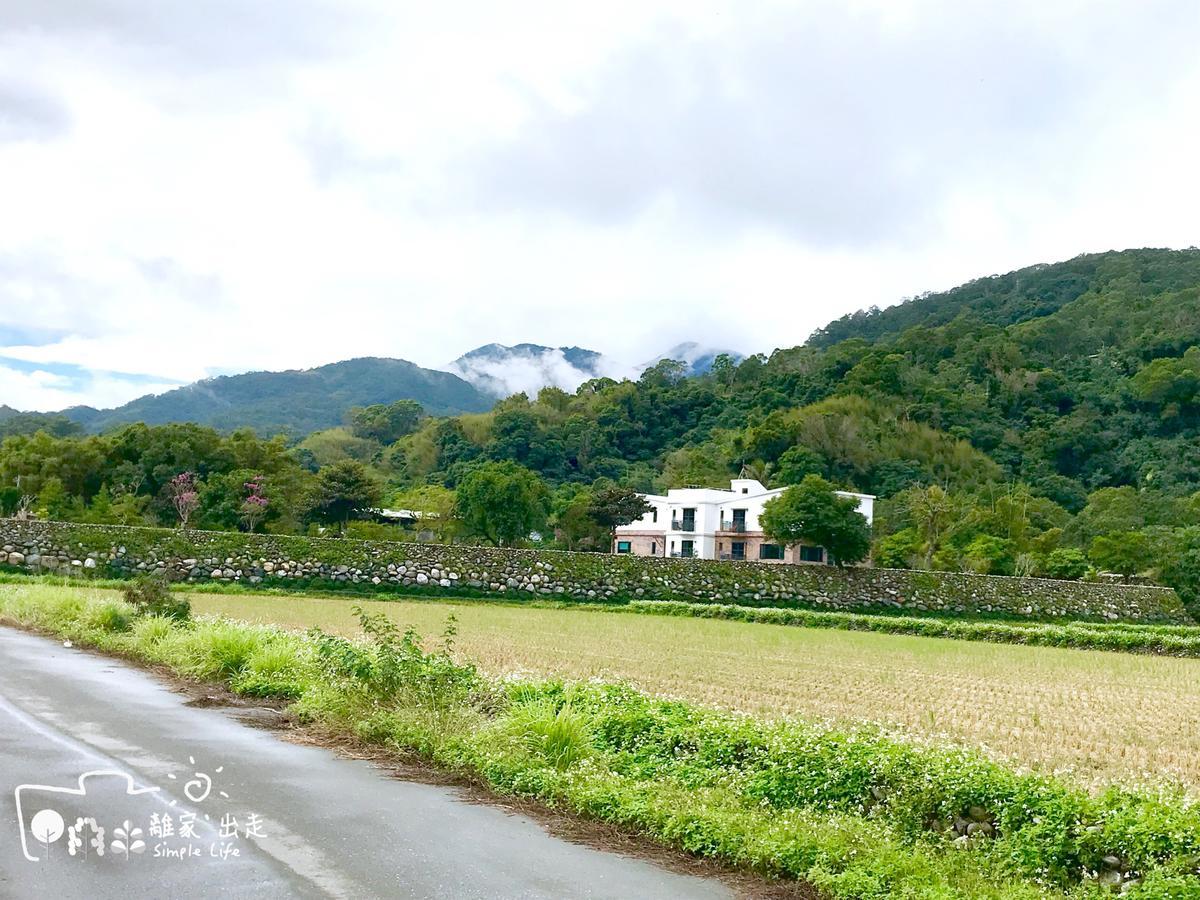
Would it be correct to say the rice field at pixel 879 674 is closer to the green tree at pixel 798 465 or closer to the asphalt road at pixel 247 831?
the asphalt road at pixel 247 831

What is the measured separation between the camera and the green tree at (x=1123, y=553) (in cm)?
4553

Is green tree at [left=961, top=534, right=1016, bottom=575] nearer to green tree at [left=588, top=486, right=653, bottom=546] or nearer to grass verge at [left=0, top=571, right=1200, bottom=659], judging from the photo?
grass verge at [left=0, top=571, right=1200, bottom=659]

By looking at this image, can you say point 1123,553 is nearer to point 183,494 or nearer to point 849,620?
point 849,620

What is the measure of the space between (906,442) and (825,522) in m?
34.1

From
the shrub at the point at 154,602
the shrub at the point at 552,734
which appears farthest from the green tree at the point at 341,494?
the shrub at the point at 552,734

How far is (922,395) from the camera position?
3036 inches

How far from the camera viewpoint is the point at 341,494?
51.6 metres

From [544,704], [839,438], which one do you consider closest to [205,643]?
[544,704]

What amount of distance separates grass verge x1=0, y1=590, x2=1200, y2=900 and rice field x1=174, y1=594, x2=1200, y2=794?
306cm

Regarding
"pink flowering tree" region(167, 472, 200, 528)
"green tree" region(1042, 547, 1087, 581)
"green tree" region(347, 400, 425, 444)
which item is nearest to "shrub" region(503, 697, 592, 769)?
"pink flowering tree" region(167, 472, 200, 528)

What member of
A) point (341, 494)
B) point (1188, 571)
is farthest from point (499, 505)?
point (1188, 571)

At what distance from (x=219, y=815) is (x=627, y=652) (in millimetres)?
13246

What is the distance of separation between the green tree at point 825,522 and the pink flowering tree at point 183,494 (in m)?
24.5

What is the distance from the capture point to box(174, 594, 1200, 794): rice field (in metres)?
11.2
